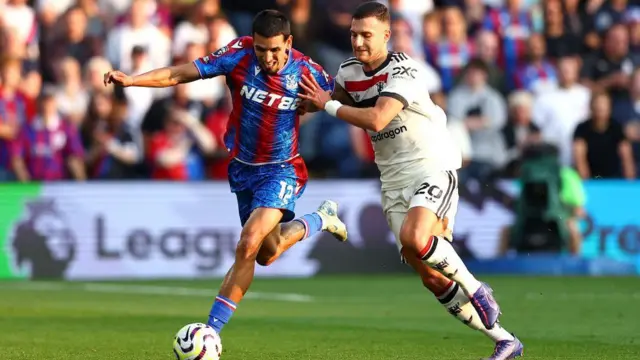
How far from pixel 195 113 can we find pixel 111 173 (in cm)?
153

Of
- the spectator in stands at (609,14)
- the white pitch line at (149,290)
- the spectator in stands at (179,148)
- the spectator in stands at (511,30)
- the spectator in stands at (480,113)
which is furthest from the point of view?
the spectator in stands at (609,14)

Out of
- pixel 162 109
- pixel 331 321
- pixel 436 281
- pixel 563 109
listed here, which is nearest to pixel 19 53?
pixel 162 109

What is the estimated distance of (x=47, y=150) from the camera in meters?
18.8

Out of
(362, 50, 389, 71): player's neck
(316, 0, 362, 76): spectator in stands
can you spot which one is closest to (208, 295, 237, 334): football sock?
(362, 50, 389, 71): player's neck

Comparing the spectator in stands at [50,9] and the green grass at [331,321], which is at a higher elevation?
the spectator in stands at [50,9]

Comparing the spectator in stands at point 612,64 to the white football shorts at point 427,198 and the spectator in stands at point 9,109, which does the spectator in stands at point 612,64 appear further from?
the white football shorts at point 427,198

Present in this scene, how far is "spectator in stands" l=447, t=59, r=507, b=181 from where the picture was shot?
19359mm

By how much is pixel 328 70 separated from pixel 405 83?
1045 centimetres

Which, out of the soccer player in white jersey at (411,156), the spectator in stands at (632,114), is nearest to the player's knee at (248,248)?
the soccer player in white jersey at (411,156)

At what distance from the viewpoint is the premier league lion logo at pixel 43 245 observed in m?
18.1

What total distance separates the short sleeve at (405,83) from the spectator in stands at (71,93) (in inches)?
411

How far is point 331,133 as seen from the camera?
19500 mm

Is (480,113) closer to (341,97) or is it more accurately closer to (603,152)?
(603,152)

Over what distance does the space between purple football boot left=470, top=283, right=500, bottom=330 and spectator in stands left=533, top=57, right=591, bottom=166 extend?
10656mm
